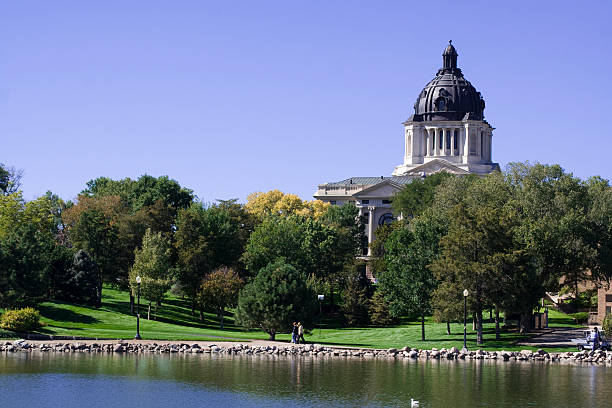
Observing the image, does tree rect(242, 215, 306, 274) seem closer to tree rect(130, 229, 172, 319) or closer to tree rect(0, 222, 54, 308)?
tree rect(130, 229, 172, 319)

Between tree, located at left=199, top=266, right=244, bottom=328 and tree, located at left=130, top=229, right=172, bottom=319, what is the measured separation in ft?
9.65

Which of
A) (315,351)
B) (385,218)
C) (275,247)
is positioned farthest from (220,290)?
(385,218)

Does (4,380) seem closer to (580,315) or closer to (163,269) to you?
(163,269)

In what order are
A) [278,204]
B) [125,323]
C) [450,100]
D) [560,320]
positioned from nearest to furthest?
1. [125,323]
2. [560,320]
3. [278,204]
4. [450,100]

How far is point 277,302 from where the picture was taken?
5819cm

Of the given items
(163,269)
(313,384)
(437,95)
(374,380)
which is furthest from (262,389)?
(437,95)

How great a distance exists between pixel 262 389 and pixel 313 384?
2508 millimetres

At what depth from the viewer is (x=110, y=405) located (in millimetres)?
33031

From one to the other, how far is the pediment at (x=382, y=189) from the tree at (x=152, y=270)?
8062cm

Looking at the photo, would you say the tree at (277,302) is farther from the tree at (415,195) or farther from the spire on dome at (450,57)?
the spire on dome at (450,57)

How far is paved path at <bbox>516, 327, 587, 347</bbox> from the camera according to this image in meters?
57.2

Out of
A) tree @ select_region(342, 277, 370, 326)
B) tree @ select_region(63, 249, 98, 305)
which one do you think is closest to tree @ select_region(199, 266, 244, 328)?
tree @ select_region(63, 249, 98, 305)

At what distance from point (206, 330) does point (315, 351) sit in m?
18.9

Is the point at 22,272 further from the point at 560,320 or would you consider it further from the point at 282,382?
the point at 560,320
